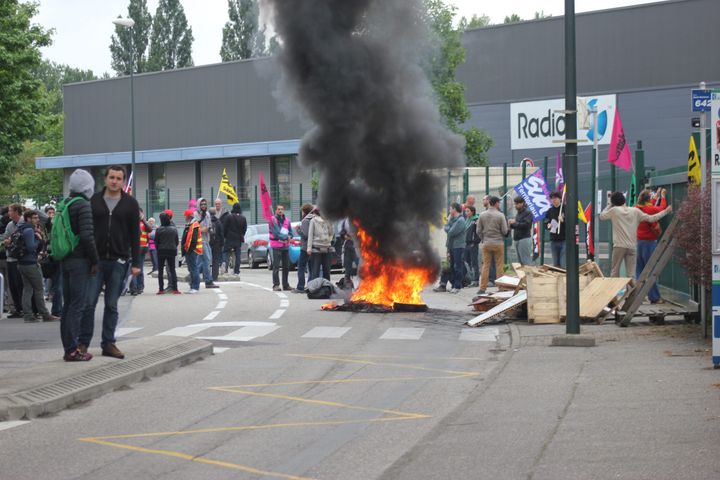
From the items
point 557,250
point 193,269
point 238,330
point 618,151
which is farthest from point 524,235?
point 238,330

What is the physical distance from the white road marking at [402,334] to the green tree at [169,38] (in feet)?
240

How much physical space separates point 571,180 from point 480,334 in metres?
2.64

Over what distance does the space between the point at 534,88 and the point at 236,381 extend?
34625mm

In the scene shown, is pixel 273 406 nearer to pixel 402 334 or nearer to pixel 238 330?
pixel 402 334

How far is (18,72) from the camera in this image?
33.9 m

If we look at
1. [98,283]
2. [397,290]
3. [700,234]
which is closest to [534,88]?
[397,290]

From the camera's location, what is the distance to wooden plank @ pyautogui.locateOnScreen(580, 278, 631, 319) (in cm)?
1470

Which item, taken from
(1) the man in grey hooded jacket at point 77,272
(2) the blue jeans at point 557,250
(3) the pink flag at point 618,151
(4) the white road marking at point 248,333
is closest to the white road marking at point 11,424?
(1) the man in grey hooded jacket at point 77,272

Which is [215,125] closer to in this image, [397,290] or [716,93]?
[397,290]

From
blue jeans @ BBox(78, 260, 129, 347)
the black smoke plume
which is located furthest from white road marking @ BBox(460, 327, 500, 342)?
blue jeans @ BBox(78, 260, 129, 347)

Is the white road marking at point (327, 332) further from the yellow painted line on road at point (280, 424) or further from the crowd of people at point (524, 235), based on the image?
the crowd of people at point (524, 235)

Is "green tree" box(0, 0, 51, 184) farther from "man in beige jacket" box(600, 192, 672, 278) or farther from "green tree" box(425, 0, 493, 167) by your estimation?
"man in beige jacket" box(600, 192, 672, 278)

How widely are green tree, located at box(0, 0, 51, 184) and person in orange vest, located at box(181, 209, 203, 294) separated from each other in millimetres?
13256

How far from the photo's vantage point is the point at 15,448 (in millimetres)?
7113
